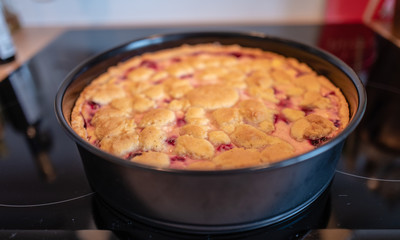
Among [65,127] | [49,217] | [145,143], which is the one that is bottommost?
[49,217]

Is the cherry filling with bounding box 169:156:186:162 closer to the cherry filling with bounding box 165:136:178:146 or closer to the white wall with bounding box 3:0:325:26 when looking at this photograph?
the cherry filling with bounding box 165:136:178:146

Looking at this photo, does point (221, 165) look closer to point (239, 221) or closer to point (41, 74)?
point (239, 221)

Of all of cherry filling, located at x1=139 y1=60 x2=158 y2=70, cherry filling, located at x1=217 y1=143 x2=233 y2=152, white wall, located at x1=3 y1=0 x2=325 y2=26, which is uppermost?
white wall, located at x1=3 y1=0 x2=325 y2=26

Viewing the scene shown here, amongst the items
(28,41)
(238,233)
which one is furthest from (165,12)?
(238,233)

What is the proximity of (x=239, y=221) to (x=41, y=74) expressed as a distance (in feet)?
3.95

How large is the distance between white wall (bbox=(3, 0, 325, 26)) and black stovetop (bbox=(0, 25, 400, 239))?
518 mm

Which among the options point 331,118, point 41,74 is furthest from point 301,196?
point 41,74

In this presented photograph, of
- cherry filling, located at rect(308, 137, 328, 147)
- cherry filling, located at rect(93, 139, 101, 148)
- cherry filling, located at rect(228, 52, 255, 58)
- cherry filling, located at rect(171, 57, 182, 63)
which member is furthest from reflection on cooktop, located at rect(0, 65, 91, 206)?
cherry filling, located at rect(228, 52, 255, 58)

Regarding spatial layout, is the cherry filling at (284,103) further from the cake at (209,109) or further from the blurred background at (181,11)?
the blurred background at (181,11)

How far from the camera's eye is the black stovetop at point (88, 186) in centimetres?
75

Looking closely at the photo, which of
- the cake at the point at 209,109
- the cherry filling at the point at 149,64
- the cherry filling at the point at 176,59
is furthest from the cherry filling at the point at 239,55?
the cherry filling at the point at 149,64

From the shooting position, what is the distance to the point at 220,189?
2.12 ft

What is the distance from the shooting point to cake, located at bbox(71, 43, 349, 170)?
82cm

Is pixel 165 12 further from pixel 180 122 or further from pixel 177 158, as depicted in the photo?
pixel 177 158
